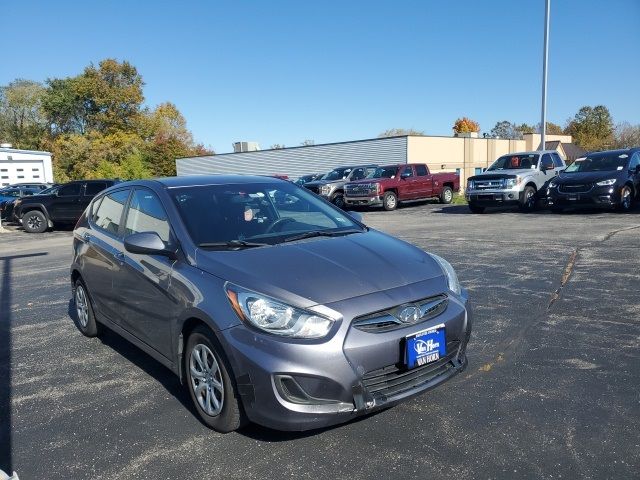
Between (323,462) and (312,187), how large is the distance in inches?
896

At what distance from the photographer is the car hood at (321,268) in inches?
126

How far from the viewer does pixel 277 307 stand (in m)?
3.11

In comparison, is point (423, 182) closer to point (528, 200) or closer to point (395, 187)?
point (395, 187)

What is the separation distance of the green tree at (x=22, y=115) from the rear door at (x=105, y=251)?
64408mm

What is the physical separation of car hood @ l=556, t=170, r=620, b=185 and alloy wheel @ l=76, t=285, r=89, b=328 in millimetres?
14676

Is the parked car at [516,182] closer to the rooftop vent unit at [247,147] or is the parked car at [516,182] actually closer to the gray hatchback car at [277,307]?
the gray hatchback car at [277,307]

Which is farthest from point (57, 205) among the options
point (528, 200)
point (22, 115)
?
point (22, 115)

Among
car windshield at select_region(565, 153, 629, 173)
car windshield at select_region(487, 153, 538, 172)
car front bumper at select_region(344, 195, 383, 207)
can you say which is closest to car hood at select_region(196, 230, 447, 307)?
car windshield at select_region(565, 153, 629, 173)

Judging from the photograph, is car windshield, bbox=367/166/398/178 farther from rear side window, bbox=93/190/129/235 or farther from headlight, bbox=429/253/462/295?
headlight, bbox=429/253/462/295

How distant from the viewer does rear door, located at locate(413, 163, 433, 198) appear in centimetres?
2422

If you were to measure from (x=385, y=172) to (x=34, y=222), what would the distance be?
46.8ft

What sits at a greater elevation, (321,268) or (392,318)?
(321,268)

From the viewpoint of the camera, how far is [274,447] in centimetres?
325

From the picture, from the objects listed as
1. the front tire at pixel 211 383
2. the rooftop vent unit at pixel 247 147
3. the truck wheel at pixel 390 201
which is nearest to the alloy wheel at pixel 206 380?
the front tire at pixel 211 383
